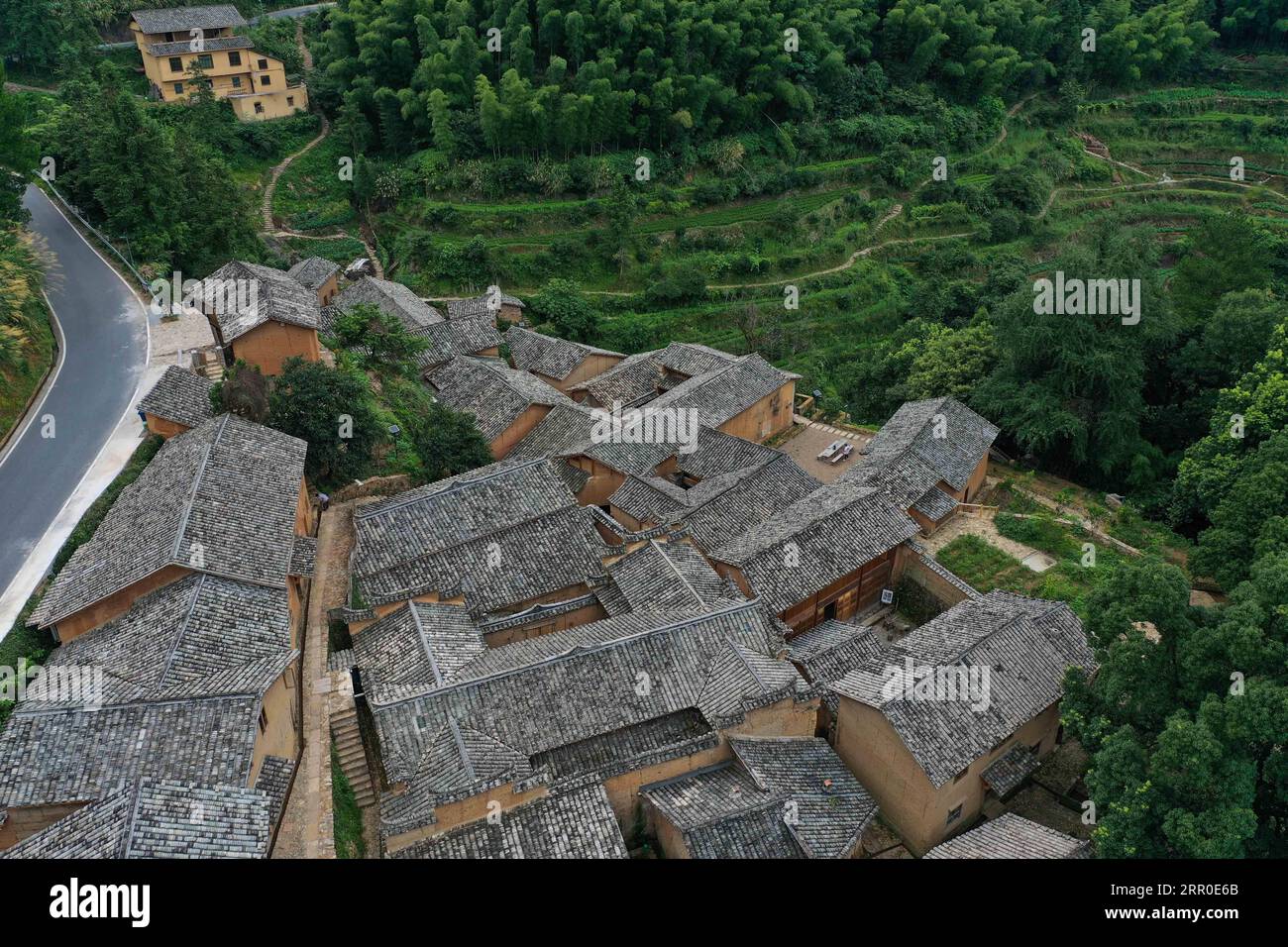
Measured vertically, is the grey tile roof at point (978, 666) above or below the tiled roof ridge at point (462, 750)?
below

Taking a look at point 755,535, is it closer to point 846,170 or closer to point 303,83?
point 846,170

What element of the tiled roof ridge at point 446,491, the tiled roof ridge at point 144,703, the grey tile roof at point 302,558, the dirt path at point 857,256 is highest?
the tiled roof ridge at point 144,703

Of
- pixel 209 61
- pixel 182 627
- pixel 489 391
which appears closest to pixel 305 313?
pixel 489 391

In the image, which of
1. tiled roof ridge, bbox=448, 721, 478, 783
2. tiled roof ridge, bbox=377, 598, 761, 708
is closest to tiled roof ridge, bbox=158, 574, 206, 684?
tiled roof ridge, bbox=377, 598, 761, 708

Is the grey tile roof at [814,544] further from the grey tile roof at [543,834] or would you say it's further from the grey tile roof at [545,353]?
the grey tile roof at [545,353]

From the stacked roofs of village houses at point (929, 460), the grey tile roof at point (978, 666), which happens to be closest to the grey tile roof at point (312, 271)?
the stacked roofs of village houses at point (929, 460)

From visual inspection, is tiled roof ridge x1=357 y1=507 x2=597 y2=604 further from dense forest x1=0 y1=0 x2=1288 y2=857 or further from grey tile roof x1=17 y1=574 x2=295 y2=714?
dense forest x1=0 y1=0 x2=1288 y2=857

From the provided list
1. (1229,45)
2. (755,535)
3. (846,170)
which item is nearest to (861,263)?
(846,170)
